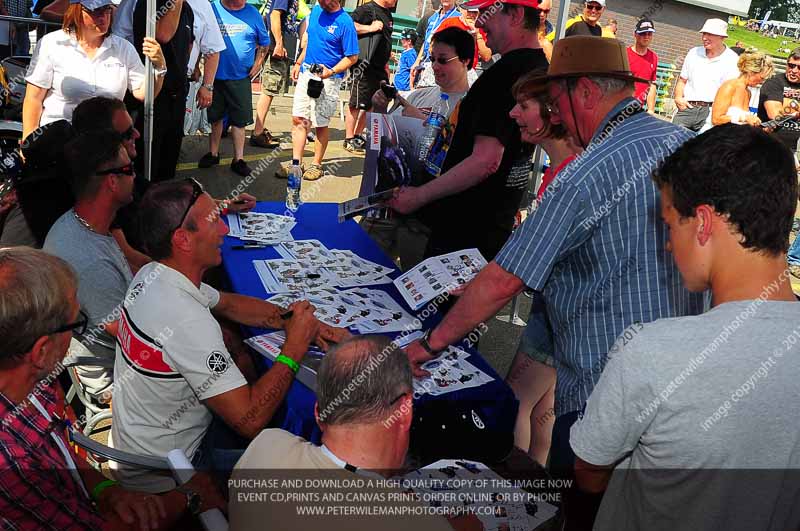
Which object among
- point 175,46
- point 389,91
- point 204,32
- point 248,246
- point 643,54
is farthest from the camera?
point 643,54

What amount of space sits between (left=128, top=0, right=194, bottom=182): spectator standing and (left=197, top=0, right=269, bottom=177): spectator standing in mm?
1185

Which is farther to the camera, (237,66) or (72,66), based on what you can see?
(237,66)

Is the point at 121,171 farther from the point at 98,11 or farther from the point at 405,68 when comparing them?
the point at 405,68

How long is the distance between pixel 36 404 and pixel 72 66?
3.11 m

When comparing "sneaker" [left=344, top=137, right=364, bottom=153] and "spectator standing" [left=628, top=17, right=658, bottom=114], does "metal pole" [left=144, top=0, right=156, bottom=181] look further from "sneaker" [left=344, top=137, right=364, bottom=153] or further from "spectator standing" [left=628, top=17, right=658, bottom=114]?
"spectator standing" [left=628, top=17, right=658, bottom=114]

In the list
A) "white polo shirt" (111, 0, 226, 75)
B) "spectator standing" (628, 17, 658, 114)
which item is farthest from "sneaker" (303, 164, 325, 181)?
"spectator standing" (628, 17, 658, 114)

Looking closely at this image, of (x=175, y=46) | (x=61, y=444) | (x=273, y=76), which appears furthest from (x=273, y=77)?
(x=61, y=444)

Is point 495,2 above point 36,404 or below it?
above

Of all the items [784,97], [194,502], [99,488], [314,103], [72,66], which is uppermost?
[784,97]

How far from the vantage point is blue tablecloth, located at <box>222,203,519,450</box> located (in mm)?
2108

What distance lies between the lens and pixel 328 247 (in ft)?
11.2

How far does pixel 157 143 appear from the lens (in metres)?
5.02

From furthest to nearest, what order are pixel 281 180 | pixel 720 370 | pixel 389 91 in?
pixel 281 180 < pixel 389 91 < pixel 720 370

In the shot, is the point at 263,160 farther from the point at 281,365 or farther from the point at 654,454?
the point at 654,454
